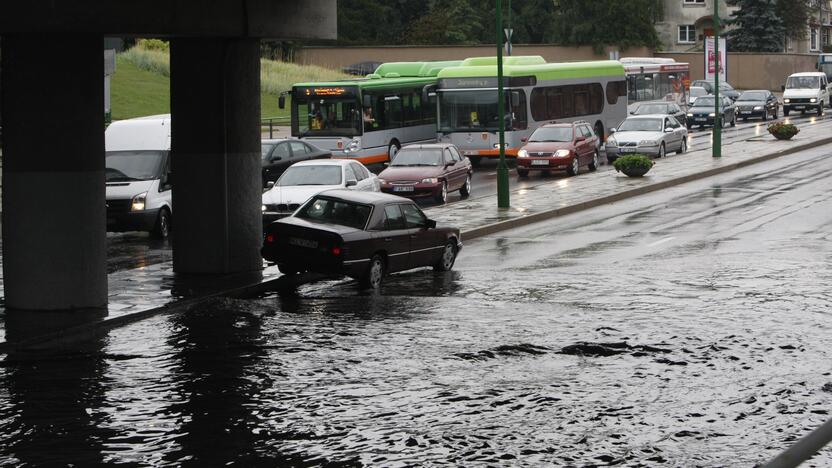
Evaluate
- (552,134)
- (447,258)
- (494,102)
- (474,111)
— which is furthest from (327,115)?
(447,258)

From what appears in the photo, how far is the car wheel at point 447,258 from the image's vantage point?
23688 mm

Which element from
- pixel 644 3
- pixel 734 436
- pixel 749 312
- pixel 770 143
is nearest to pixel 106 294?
pixel 749 312

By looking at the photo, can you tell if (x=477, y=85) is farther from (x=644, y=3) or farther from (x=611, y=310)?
(x=644, y=3)

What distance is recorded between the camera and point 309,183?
3014 centimetres

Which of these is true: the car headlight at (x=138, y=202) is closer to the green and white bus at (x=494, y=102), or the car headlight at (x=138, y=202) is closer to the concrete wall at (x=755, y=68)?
the green and white bus at (x=494, y=102)

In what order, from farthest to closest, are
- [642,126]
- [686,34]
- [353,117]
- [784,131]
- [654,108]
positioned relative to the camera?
[686,34]
[654,108]
[784,131]
[642,126]
[353,117]

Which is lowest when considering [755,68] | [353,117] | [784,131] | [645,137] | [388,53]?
[645,137]

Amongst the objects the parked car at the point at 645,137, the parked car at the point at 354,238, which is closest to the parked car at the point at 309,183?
the parked car at the point at 354,238

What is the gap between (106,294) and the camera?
1925 centimetres

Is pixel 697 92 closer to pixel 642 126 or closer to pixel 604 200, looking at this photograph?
pixel 642 126

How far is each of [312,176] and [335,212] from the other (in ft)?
28.4

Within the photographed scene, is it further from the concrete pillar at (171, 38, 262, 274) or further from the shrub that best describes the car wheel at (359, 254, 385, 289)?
the shrub

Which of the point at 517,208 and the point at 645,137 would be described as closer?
the point at 517,208

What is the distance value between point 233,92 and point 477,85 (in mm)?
23716
